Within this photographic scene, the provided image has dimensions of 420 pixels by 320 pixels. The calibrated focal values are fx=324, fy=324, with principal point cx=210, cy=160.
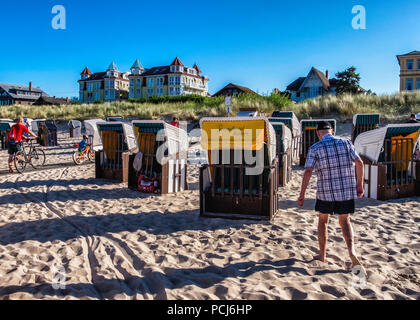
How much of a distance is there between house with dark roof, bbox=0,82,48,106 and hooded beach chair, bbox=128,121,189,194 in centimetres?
7904

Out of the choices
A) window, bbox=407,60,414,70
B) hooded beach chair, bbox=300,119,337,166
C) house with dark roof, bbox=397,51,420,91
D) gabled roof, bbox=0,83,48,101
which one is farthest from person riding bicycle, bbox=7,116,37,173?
gabled roof, bbox=0,83,48,101

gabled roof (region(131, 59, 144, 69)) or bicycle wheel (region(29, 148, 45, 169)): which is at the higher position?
gabled roof (region(131, 59, 144, 69))

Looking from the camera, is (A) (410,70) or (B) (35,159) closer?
(B) (35,159)

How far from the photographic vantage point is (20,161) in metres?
10.7

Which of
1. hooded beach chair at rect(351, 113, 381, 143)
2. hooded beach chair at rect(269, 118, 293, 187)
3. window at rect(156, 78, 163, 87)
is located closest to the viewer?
hooded beach chair at rect(269, 118, 293, 187)

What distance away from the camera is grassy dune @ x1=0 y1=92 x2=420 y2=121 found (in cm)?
2250

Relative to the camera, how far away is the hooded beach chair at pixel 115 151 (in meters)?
9.02

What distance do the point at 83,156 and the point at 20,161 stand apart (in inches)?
97.3

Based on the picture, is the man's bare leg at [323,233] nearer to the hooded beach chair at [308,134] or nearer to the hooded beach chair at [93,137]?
the hooded beach chair at [308,134]

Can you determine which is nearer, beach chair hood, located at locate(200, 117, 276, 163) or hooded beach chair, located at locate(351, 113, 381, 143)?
beach chair hood, located at locate(200, 117, 276, 163)

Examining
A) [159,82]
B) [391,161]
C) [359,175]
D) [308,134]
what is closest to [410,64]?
[308,134]

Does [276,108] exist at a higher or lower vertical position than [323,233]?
higher

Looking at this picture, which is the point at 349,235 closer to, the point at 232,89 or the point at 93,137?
the point at 93,137

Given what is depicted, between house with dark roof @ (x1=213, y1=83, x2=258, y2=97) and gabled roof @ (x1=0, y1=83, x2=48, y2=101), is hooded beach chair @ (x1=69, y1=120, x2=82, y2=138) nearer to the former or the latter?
house with dark roof @ (x1=213, y1=83, x2=258, y2=97)
